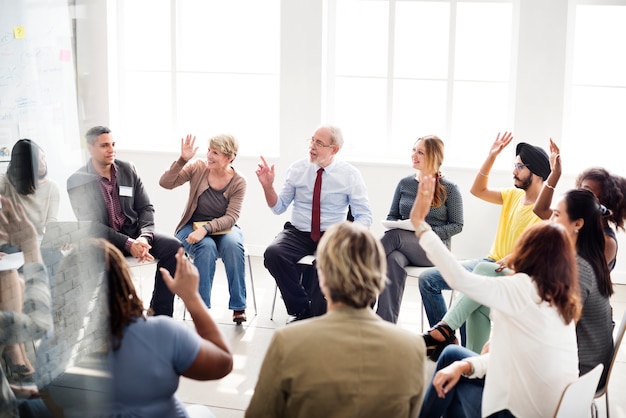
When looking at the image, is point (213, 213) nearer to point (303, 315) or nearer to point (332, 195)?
point (332, 195)

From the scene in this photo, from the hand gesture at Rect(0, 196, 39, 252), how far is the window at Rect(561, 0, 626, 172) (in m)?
5.27

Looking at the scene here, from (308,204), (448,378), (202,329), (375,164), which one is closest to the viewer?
(202,329)

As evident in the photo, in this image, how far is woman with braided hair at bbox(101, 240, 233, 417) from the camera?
1.71 m

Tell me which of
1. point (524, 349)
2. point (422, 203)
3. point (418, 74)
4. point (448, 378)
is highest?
point (418, 74)

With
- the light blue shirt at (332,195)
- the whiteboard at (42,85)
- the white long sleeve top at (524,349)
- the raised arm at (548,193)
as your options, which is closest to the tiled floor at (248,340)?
the light blue shirt at (332,195)

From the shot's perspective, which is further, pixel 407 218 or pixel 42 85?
pixel 407 218

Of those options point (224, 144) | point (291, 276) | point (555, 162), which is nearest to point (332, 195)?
point (291, 276)

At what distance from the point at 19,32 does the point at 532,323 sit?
71.4 inches

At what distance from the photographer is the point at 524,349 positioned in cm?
238

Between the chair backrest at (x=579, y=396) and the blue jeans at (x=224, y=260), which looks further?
the blue jeans at (x=224, y=260)

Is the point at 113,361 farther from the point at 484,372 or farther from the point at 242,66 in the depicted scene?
the point at 242,66

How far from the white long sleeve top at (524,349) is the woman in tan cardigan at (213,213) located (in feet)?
7.93

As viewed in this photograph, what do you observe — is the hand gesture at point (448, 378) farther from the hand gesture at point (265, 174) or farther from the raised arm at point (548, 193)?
the hand gesture at point (265, 174)

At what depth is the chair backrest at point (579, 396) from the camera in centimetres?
223
